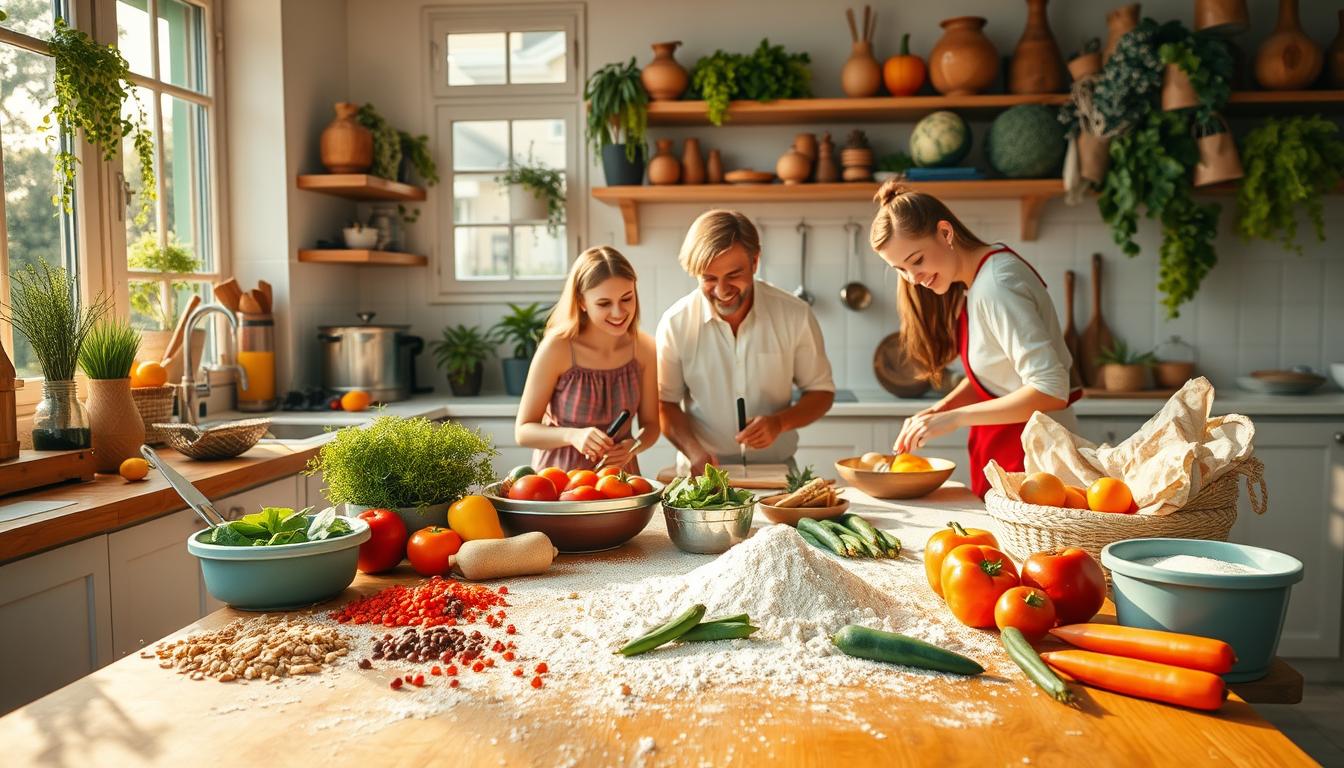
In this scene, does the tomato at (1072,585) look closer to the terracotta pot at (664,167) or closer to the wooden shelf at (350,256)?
the terracotta pot at (664,167)

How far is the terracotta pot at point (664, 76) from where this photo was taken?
4.55 m

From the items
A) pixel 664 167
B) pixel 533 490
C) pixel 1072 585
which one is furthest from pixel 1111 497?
pixel 664 167

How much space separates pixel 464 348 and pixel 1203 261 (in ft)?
10.8

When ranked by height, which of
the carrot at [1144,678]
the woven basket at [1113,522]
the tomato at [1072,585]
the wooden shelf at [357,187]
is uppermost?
the wooden shelf at [357,187]

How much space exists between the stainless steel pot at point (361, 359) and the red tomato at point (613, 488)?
270cm

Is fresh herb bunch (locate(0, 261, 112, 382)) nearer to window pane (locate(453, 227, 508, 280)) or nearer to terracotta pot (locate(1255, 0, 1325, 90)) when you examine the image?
window pane (locate(453, 227, 508, 280))

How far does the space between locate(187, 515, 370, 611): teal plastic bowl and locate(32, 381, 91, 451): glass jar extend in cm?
121

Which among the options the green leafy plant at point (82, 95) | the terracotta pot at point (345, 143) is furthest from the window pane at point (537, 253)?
the green leafy plant at point (82, 95)

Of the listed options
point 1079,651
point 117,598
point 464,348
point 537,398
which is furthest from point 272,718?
point 464,348

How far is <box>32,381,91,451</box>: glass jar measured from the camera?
254 cm

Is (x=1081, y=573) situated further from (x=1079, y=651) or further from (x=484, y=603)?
(x=484, y=603)

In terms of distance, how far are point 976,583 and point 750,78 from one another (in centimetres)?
345

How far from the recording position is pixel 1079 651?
1.32 meters

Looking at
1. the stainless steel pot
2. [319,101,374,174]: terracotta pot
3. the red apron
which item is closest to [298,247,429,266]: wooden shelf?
the stainless steel pot
